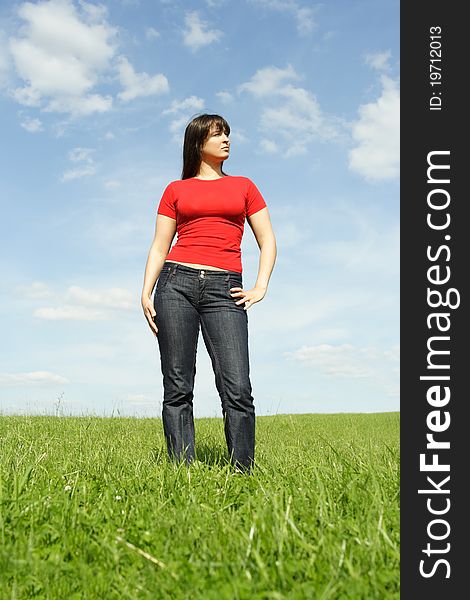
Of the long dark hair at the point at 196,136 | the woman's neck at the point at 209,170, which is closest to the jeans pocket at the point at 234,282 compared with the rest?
the woman's neck at the point at 209,170

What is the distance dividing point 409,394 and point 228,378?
2109mm

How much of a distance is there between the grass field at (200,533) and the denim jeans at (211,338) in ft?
1.17

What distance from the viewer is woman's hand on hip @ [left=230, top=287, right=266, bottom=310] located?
5.10 m

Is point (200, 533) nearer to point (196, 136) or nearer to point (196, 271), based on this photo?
point (196, 271)

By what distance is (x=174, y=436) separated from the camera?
5.30 metres

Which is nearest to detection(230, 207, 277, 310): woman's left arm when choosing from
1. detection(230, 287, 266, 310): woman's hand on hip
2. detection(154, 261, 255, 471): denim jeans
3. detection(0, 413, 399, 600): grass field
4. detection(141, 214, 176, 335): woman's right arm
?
detection(230, 287, 266, 310): woman's hand on hip

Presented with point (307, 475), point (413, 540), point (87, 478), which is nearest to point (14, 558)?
point (87, 478)

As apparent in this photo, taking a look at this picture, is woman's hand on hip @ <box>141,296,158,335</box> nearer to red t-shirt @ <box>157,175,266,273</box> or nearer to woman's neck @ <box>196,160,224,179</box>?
red t-shirt @ <box>157,175,266,273</box>

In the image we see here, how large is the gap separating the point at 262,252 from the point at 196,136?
1148 mm

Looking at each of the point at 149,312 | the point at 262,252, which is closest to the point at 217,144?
the point at 262,252

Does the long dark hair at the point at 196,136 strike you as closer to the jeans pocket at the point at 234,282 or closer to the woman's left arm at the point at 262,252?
the woman's left arm at the point at 262,252

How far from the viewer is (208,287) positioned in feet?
16.6

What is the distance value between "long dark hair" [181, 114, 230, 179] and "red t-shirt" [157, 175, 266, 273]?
186 millimetres

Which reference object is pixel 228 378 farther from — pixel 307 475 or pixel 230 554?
pixel 230 554
